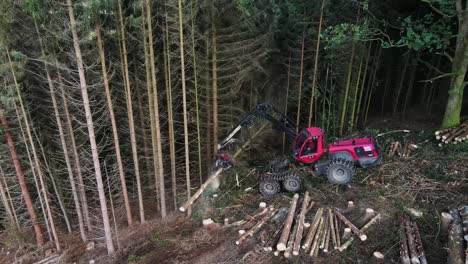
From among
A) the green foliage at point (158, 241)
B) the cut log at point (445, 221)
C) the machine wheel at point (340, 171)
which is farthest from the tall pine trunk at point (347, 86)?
the green foliage at point (158, 241)

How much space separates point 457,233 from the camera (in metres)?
6.15

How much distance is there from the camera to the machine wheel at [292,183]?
9.18m

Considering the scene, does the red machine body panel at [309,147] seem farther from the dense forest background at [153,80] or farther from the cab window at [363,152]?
the dense forest background at [153,80]

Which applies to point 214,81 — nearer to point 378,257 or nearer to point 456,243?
point 378,257

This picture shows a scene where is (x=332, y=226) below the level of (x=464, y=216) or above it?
below

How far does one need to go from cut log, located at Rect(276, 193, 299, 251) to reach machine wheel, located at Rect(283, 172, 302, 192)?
1.09ft

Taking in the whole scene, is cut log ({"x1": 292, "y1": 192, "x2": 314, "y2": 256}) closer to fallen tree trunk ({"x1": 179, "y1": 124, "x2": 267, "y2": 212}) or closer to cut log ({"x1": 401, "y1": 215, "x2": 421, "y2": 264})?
cut log ({"x1": 401, "y1": 215, "x2": 421, "y2": 264})

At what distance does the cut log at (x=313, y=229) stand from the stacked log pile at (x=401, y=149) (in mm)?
3536

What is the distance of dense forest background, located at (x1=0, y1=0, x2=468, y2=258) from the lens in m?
8.38

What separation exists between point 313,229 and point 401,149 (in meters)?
4.69

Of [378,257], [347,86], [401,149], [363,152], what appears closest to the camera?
[378,257]

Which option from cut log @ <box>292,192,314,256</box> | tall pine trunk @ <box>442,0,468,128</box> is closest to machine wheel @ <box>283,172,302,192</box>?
cut log @ <box>292,192,314,256</box>

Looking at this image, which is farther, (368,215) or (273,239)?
(273,239)

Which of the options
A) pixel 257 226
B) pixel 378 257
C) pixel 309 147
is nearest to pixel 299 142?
pixel 309 147
